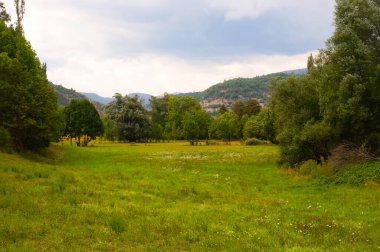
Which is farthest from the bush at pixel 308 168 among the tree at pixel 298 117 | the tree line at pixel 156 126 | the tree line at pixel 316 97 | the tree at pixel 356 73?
the tree line at pixel 156 126

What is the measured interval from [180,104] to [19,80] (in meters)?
103

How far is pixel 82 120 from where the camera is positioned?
342 feet

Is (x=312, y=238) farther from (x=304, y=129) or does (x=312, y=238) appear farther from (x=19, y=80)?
(x=19, y=80)

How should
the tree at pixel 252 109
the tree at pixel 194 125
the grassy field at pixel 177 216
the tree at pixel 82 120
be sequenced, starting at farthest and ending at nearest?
the tree at pixel 252 109 < the tree at pixel 194 125 < the tree at pixel 82 120 < the grassy field at pixel 177 216

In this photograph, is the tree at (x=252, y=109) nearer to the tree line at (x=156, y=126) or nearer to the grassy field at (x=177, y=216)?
the tree line at (x=156, y=126)

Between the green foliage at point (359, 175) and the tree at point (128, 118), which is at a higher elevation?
the tree at point (128, 118)

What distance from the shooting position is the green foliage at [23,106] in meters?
45.2

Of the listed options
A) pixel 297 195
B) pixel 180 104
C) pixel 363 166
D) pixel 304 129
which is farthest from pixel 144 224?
pixel 180 104

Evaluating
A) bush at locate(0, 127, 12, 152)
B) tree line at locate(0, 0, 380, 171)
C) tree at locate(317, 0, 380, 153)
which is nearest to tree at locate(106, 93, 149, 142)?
tree line at locate(0, 0, 380, 171)

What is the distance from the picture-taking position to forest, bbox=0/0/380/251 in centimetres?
1416

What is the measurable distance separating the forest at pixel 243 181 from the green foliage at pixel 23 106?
0.15m

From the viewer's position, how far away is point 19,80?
1865 inches

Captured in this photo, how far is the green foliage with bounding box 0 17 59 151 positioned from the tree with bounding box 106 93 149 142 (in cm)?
6446

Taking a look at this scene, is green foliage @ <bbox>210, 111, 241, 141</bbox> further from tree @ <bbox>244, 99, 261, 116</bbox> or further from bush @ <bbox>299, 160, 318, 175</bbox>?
bush @ <bbox>299, 160, 318, 175</bbox>
